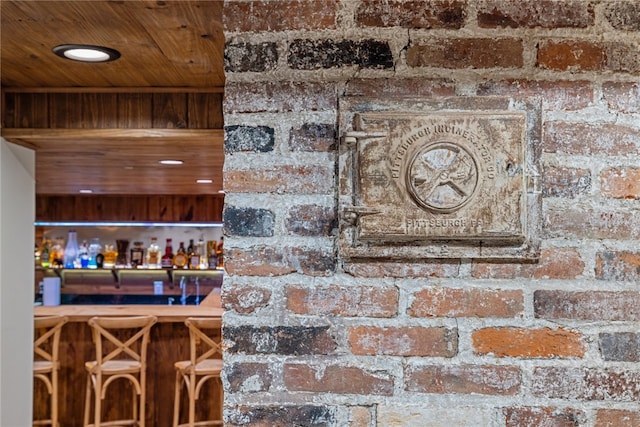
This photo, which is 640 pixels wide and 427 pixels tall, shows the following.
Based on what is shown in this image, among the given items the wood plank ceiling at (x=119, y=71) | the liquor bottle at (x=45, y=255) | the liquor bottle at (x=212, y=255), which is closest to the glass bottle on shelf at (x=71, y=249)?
the liquor bottle at (x=45, y=255)

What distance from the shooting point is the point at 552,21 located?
119cm

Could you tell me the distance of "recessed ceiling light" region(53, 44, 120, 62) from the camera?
6.63 feet

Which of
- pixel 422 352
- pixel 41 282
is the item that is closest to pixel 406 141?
pixel 422 352

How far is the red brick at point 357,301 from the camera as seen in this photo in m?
1.19

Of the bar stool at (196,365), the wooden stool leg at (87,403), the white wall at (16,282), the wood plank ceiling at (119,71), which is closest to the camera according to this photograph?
the wood plank ceiling at (119,71)

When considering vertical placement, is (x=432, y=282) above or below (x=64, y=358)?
above

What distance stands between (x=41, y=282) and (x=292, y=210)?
6.16 metres

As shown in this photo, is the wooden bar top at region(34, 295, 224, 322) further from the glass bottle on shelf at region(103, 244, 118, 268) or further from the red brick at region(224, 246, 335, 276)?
the red brick at region(224, 246, 335, 276)

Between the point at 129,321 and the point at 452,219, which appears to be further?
the point at 129,321

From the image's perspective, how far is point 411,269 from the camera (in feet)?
3.91

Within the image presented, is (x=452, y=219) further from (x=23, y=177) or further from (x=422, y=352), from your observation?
(x=23, y=177)

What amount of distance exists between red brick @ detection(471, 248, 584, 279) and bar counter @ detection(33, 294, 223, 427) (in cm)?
334

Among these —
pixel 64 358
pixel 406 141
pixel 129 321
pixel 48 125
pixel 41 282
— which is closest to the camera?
pixel 406 141

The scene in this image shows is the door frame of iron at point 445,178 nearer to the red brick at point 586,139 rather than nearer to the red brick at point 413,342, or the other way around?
the red brick at point 586,139
